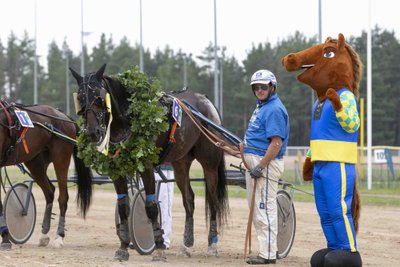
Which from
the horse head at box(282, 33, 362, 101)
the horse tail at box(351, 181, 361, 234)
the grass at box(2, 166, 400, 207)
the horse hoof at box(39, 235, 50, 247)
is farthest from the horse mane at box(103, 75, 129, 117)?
the grass at box(2, 166, 400, 207)

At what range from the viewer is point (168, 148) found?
29.8 feet

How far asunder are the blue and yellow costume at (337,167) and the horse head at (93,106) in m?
2.10

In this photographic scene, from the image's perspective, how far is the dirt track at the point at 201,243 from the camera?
869cm

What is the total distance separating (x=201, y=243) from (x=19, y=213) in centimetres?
241

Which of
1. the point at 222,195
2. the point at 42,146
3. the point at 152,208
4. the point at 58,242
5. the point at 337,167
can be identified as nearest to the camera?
the point at 337,167

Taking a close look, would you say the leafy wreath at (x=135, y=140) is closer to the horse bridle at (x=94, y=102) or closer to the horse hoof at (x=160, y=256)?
the horse bridle at (x=94, y=102)

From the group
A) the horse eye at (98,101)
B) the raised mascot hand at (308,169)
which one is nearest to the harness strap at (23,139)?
the horse eye at (98,101)

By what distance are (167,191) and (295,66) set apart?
3590 mm

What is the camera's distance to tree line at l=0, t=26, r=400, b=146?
54125mm

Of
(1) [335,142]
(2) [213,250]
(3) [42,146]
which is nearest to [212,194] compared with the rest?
(2) [213,250]

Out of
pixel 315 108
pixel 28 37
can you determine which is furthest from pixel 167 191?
pixel 28 37

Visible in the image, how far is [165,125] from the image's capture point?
28.1 feet

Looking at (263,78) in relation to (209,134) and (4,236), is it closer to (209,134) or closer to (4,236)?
(209,134)

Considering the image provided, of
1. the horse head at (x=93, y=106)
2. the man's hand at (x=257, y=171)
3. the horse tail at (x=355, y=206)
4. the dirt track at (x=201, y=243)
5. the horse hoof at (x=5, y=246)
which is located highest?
the horse head at (x=93, y=106)
